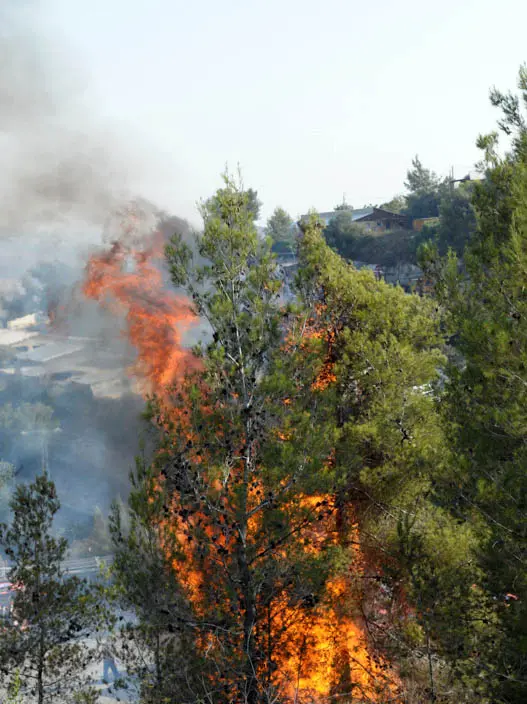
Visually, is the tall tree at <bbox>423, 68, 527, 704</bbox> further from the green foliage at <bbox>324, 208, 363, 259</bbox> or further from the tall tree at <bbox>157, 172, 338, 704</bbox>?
the green foliage at <bbox>324, 208, 363, 259</bbox>

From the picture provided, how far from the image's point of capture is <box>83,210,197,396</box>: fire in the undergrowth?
30688mm

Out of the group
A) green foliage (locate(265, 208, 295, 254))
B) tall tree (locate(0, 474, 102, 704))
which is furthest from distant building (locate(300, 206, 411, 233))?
tall tree (locate(0, 474, 102, 704))

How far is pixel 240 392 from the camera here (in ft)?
38.7

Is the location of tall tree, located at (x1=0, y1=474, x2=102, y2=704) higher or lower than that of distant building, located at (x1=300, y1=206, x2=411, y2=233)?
lower

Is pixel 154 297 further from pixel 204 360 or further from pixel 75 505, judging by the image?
pixel 75 505

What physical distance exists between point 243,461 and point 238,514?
1.16m

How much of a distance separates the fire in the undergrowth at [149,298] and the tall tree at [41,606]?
1656cm

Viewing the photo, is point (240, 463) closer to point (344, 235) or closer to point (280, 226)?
point (344, 235)

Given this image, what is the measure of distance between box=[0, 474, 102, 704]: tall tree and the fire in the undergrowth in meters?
16.6

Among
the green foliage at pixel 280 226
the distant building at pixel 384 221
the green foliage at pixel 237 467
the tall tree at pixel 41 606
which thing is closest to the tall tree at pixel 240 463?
the green foliage at pixel 237 467

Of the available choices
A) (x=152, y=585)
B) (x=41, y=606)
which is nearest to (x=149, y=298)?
(x=41, y=606)

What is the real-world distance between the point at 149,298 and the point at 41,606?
2166 centimetres

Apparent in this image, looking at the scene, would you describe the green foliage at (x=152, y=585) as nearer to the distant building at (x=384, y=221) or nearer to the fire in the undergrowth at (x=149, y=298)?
the fire in the undergrowth at (x=149, y=298)

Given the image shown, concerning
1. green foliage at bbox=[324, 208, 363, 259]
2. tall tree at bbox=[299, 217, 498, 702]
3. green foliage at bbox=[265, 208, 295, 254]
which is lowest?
tall tree at bbox=[299, 217, 498, 702]
